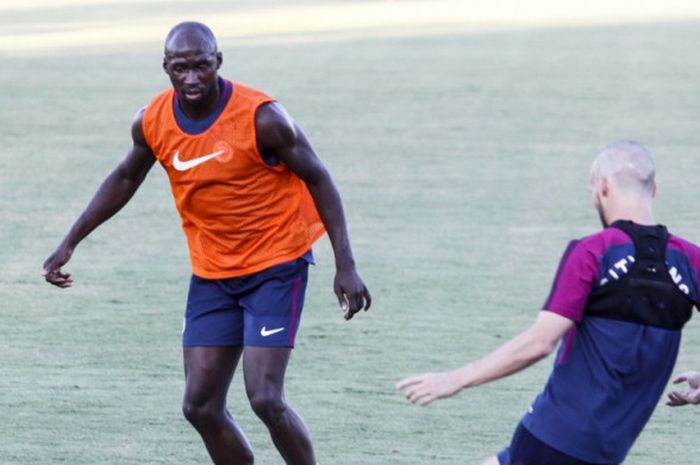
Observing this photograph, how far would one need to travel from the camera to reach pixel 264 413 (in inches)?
269

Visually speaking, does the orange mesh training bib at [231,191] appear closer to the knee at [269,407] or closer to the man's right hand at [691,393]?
the knee at [269,407]

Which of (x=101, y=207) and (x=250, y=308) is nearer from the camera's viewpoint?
(x=250, y=308)

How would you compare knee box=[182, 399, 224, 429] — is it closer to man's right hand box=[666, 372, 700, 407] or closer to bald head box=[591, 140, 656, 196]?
man's right hand box=[666, 372, 700, 407]

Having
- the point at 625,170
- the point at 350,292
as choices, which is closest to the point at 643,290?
the point at 625,170

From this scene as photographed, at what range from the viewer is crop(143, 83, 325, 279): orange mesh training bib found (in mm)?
6824

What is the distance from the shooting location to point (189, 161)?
6863mm

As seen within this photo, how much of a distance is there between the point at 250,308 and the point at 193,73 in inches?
37.0

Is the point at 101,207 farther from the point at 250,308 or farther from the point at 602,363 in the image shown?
the point at 602,363

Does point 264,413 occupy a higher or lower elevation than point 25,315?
higher

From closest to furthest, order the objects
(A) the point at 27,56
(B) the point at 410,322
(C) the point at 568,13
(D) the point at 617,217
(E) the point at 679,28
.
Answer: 1. (D) the point at 617,217
2. (B) the point at 410,322
3. (A) the point at 27,56
4. (E) the point at 679,28
5. (C) the point at 568,13

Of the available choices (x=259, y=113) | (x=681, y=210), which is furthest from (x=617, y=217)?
(x=681, y=210)

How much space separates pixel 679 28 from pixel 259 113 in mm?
28782

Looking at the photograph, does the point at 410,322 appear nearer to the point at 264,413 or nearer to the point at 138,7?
the point at 264,413

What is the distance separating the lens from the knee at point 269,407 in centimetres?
679
